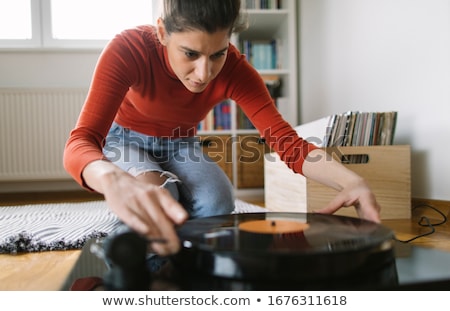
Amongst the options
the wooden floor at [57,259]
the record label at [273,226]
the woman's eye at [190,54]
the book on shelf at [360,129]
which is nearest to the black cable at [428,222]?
the wooden floor at [57,259]

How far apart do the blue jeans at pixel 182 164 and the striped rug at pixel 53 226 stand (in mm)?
205

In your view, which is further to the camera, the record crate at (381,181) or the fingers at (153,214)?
the record crate at (381,181)

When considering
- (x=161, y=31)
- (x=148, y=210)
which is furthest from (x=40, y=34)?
(x=148, y=210)

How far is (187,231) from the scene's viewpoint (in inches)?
21.5

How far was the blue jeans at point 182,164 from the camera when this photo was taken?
1093 mm

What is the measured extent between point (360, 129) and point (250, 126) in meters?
0.87

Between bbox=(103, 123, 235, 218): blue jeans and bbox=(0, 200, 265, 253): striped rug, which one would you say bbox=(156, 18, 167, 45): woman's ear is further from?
bbox=(0, 200, 265, 253): striped rug

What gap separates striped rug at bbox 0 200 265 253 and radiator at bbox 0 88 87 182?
1.93 feet

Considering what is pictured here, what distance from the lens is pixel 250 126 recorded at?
2326mm

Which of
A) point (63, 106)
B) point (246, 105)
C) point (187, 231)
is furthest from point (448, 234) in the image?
point (63, 106)

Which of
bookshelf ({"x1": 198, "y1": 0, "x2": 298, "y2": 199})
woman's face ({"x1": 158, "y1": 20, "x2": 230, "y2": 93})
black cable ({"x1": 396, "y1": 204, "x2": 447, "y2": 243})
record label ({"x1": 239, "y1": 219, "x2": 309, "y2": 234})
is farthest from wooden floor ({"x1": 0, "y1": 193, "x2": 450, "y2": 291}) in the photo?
bookshelf ({"x1": 198, "y1": 0, "x2": 298, "y2": 199})

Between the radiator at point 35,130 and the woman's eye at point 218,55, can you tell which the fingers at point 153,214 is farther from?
the radiator at point 35,130
